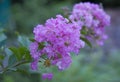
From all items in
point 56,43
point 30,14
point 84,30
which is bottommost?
point 56,43

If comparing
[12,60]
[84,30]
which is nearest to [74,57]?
[84,30]

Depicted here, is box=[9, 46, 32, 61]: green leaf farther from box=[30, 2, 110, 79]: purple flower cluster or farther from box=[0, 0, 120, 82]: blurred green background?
box=[0, 0, 120, 82]: blurred green background

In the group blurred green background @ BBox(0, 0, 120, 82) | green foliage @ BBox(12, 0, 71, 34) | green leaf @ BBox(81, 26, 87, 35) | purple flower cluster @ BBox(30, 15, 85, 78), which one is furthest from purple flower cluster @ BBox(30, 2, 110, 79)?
green foliage @ BBox(12, 0, 71, 34)

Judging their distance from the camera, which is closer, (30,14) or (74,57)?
(74,57)

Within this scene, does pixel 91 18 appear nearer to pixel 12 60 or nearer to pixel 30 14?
pixel 12 60

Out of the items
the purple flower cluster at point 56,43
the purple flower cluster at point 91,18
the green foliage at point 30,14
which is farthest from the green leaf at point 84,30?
the green foliage at point 30,14

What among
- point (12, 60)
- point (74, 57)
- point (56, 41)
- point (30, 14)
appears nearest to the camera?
point (56, 41)

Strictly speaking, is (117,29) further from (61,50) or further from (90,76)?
(61,50)
